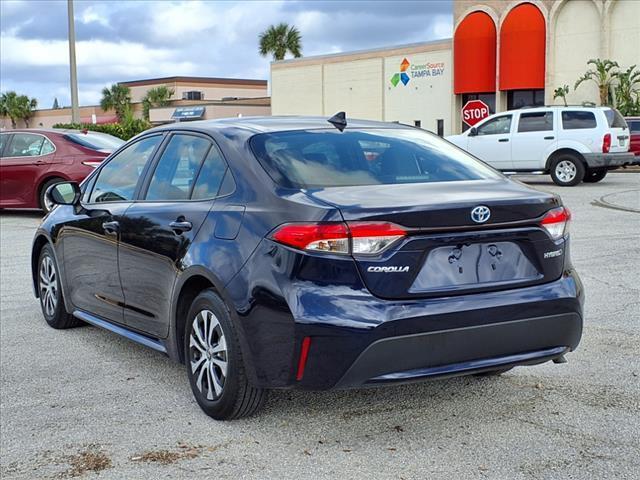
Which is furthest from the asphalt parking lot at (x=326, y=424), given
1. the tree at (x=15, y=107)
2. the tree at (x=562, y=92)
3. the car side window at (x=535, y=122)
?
the tree at (x=15, y=107)

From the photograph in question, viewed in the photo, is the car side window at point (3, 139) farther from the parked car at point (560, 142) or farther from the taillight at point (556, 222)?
the taillight at point (556, 222)

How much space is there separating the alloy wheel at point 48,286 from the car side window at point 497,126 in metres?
15.7

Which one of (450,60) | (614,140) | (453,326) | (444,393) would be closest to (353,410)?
(444,393)

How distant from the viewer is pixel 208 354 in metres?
4.64

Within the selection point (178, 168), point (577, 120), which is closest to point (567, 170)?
point (577, 120)

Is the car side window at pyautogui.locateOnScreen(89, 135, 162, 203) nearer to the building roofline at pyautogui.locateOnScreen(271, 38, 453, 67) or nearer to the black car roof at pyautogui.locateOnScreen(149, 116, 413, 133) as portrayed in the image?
the black car roof at pyautogui.locateOnScreen(149, 116, 413, 133)

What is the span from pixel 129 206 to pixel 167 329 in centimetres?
95

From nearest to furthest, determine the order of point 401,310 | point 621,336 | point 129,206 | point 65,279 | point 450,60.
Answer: point 401,310, point 129,206, point 621,336, point 65,279, point 450,60

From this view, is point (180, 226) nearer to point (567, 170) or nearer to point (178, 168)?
point (178, 168)

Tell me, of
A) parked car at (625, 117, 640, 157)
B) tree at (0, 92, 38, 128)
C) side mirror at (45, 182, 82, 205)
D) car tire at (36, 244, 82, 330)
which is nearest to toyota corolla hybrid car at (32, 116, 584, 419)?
side mirror at (45, 182, 82, 205)

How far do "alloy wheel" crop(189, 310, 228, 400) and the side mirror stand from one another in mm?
2046

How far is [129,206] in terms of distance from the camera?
18.2 ft

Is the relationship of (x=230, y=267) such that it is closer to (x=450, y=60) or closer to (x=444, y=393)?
(x=444, y=393)

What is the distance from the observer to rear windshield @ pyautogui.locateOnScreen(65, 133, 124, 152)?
14.6m
